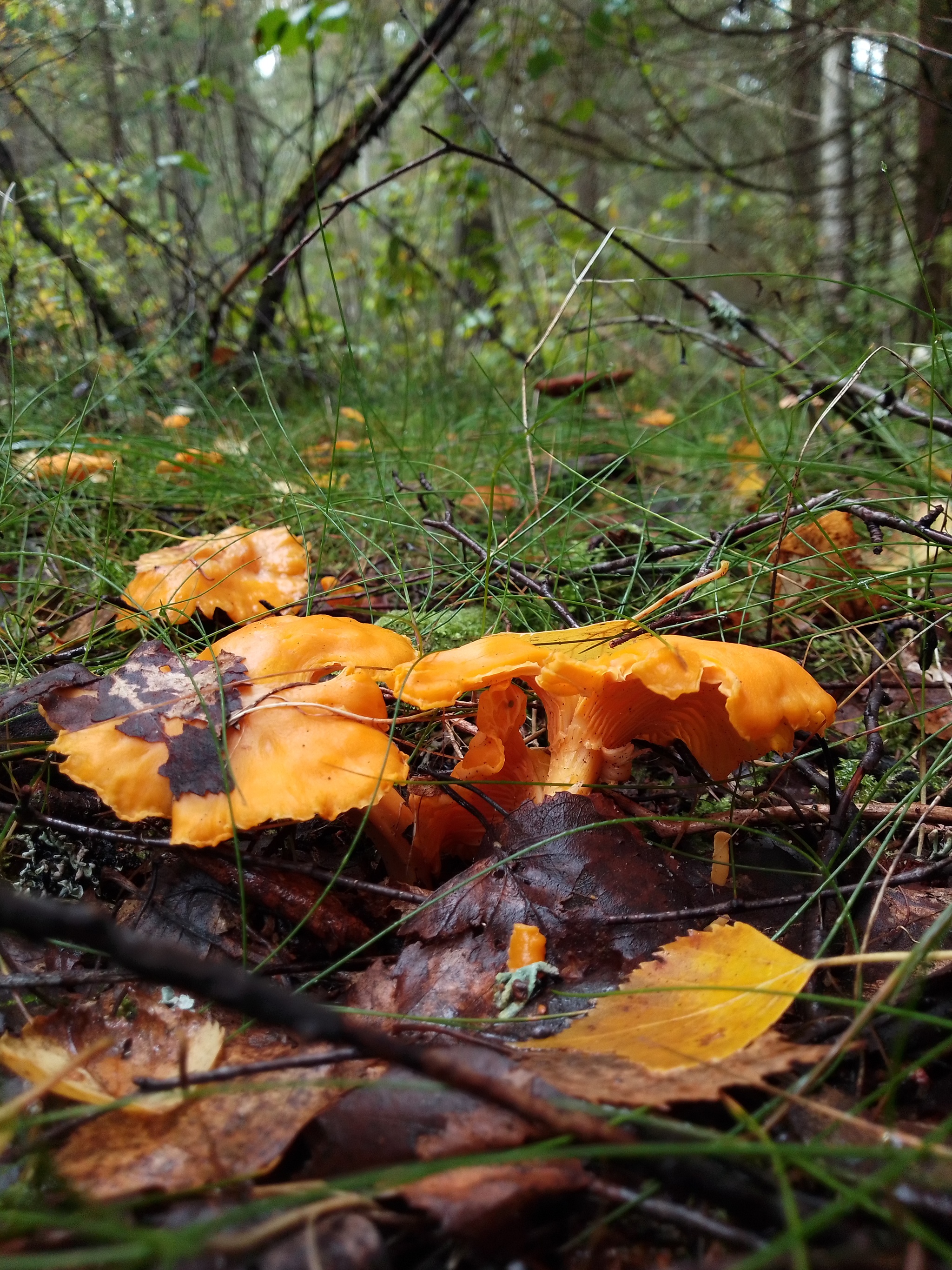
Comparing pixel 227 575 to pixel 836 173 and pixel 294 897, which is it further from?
pixel 836 173

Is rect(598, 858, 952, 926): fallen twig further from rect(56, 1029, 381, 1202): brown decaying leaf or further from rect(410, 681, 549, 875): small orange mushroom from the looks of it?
rect(56, 1029, 381, 1202): brown decaying leaf

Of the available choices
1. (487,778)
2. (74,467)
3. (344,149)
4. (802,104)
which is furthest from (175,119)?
(487,778)

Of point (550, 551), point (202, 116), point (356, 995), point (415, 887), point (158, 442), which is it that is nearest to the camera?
point (356, 995)

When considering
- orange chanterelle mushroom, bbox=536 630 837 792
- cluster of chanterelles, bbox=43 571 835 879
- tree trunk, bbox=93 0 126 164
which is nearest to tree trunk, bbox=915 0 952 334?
orange chanterelle mushroom, bbox=536 630 837 792

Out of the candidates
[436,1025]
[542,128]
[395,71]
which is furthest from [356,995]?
[542,128]

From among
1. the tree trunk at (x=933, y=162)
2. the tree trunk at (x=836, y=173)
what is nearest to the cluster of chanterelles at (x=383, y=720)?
the tree trunk at (x=933, y=162)

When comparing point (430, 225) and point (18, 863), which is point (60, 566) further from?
point (430, 225)

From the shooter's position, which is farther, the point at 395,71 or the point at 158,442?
the point at 395,71
